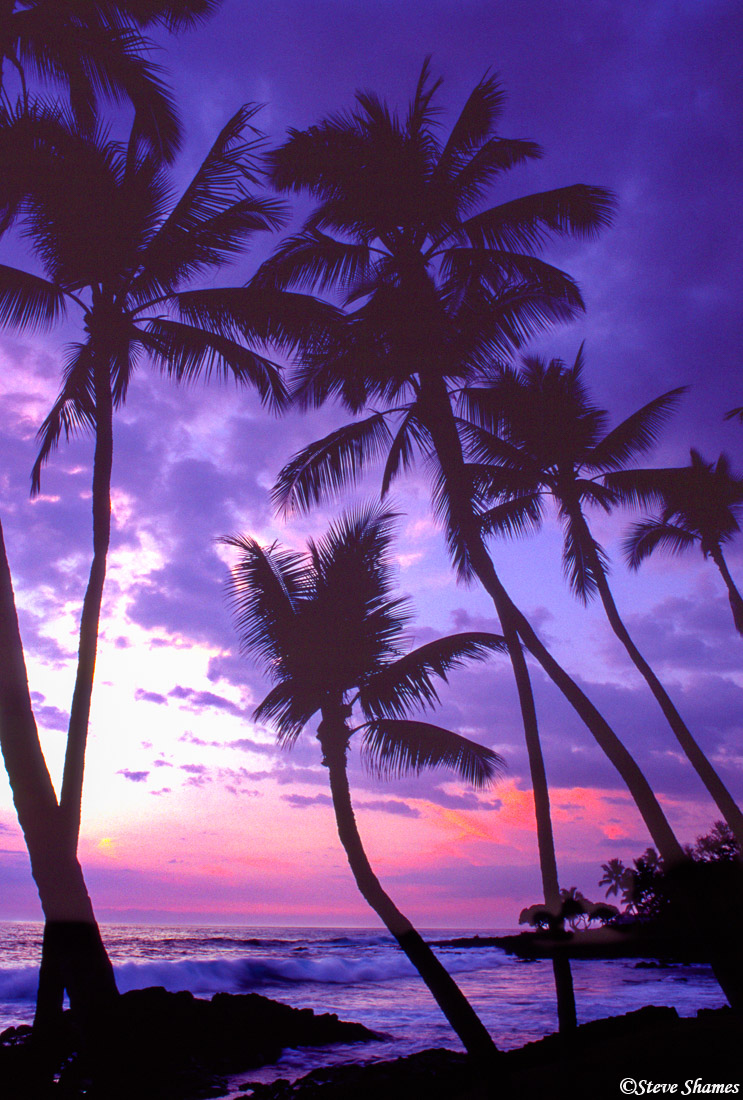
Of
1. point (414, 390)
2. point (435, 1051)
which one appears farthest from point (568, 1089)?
point (414, 390)

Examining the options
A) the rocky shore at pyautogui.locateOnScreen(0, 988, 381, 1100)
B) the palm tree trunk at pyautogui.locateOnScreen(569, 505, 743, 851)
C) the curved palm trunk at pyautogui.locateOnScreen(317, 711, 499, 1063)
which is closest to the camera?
the rocky shore at pyautogui.locateOnScreen(0, 988, 381, 1100)

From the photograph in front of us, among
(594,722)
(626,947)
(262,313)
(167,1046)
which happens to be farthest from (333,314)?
(626,947)

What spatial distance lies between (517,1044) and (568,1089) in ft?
25.5

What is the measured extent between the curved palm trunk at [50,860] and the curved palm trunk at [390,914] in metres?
4.00

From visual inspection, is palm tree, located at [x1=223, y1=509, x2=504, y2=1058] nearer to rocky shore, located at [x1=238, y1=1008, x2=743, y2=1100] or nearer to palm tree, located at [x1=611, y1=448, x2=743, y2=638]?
rocky shore, located at [x1=238, y1=1008, x2=743, y2=1100]

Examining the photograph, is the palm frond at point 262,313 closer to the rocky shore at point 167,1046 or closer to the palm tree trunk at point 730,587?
the rocky shore at point 167,1046

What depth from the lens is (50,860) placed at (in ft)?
16.9

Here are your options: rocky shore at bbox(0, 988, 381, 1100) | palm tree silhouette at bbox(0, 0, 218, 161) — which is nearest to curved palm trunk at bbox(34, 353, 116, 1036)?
rocky shore at bbox(0, 988, 381, 1100)

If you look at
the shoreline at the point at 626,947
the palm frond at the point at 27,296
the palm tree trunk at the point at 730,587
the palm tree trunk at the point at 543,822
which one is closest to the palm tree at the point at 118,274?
the palm frond at the point at 27,296

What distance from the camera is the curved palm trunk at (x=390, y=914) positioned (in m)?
7.54

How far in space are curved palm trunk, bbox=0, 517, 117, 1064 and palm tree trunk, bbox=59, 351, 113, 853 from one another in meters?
0.84

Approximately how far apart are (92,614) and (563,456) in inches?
376

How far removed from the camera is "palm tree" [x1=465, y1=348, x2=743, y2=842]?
13.2m

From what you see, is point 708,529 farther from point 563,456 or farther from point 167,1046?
point 167,1046
